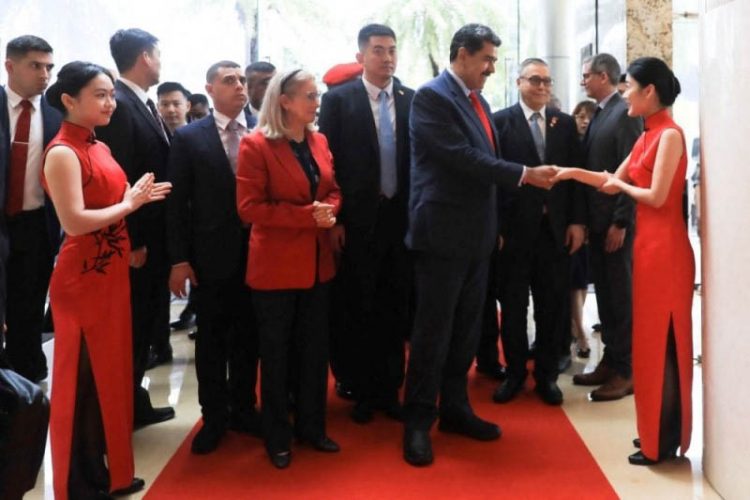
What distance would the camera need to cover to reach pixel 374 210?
368 centimetres

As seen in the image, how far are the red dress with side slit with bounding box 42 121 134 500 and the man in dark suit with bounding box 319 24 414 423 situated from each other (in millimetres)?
1108

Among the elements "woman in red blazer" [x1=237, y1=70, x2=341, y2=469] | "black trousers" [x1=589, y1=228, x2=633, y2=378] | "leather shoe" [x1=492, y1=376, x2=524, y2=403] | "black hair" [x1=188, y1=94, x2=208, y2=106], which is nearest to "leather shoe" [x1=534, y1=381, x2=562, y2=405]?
"leather shoe" [x1=492, y1=376, x2=524, y2=403]

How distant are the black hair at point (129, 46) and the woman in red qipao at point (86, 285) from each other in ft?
2.33

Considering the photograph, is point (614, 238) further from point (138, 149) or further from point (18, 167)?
point (18, 167)

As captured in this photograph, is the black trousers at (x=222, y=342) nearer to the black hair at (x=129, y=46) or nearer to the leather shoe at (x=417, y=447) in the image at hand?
the leather shoe at (x=417, y=447)

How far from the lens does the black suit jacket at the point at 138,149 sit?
11.2 feet

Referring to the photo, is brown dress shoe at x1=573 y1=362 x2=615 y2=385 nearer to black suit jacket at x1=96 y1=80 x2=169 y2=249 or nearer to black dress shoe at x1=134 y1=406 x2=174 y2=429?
black dress shoe at x1=134 y1=406 x2=174 y2=429

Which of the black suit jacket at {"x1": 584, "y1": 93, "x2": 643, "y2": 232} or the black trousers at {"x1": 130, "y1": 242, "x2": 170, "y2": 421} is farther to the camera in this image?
the black suit jacket at {"x1": 584, "y1": 93, "x2": 643, "y2": 232}

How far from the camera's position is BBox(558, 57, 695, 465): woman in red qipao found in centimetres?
312

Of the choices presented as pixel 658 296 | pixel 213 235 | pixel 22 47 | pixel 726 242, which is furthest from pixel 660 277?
pixel 22 47

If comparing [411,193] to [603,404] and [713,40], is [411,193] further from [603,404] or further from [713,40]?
[603,404]

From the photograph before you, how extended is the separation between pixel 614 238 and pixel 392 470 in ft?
5.63

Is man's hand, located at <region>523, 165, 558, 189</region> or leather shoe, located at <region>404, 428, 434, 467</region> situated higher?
man's hand, located at <region>523, 165, 558, 189</region>

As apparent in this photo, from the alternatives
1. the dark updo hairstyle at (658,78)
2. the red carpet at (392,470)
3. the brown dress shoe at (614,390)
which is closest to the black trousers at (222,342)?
the red carpet at (392,470)
